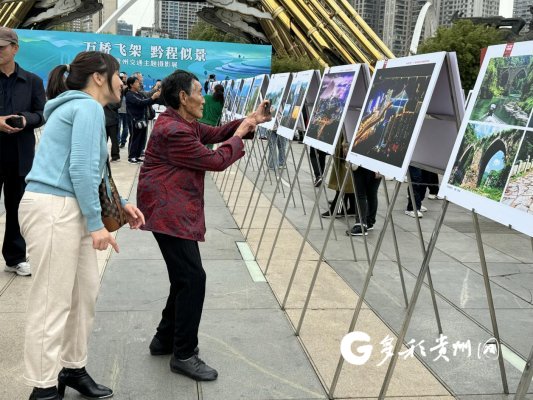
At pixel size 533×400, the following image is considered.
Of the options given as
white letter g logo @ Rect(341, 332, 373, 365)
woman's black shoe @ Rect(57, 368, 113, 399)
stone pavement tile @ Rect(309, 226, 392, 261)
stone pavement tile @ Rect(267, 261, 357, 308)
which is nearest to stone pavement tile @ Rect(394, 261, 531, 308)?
stone pavement tile @ Rect(309, 226, 392, 261)

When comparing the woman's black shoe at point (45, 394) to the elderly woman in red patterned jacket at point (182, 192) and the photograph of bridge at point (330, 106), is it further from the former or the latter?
the photograph of bridge at point (330, 106)

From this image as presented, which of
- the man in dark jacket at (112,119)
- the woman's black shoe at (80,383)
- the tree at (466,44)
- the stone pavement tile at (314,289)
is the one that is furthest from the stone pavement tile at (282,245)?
the tree at (466,44)

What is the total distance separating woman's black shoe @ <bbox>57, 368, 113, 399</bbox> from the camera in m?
3.27

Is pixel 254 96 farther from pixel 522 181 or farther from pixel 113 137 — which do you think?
pixel 522 181

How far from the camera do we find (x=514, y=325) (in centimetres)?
474

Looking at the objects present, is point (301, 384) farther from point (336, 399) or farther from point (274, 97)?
point (274, 97)

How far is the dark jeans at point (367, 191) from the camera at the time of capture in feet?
24.2

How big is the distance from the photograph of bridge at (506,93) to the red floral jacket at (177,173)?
1308 mm

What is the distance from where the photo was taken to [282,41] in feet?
161

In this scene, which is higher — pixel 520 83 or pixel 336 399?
pixel 520 83

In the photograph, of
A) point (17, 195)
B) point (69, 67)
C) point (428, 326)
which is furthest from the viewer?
point (17, 195)

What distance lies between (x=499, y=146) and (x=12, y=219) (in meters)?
4.00

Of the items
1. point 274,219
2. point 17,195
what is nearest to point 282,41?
point 274,219

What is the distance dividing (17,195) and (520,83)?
13.1ft
